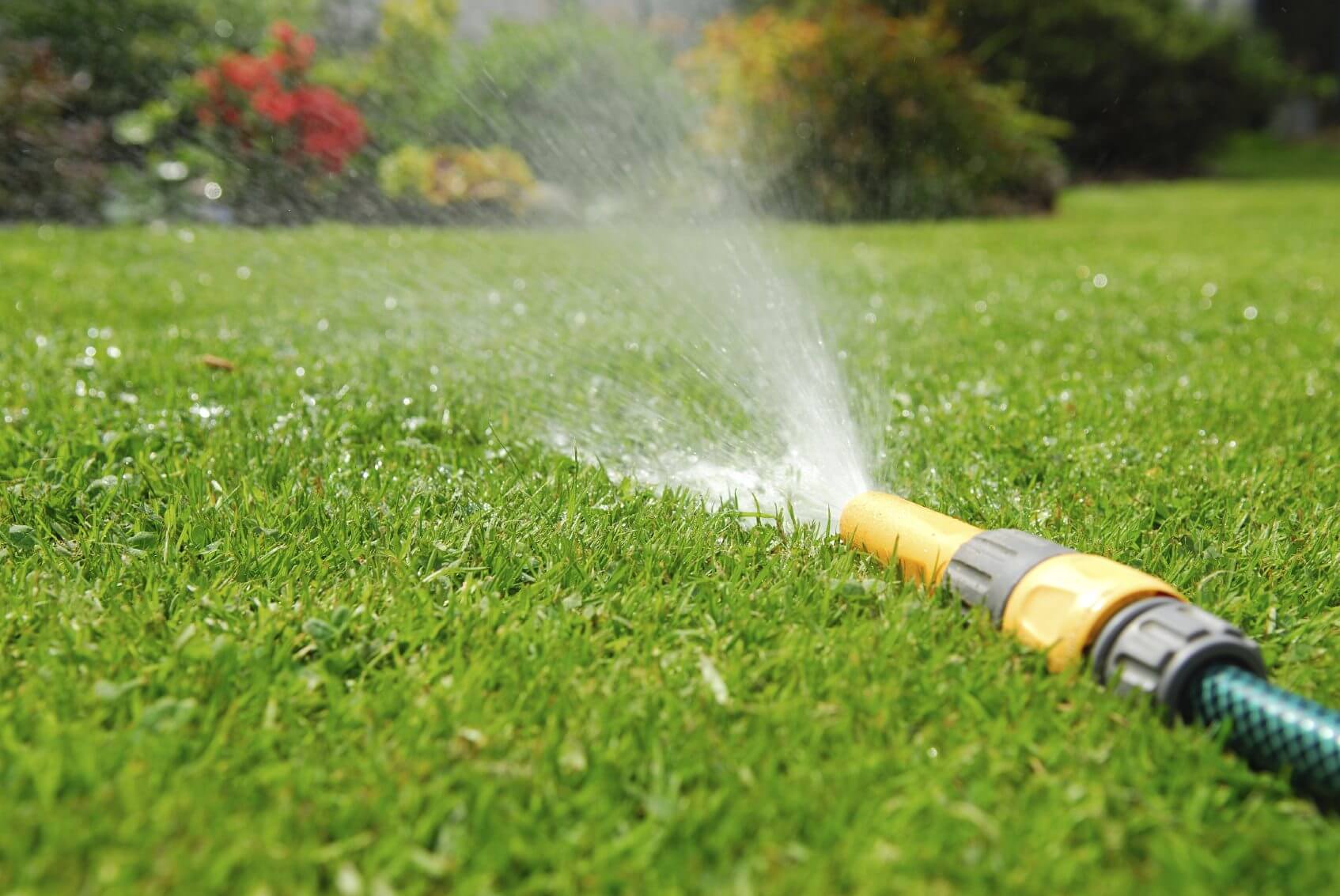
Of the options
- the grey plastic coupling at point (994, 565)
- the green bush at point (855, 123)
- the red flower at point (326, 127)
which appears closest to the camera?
the grey plastic coupling at point (994, 565)

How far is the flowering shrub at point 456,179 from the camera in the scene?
27.7 feet

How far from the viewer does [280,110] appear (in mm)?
7906

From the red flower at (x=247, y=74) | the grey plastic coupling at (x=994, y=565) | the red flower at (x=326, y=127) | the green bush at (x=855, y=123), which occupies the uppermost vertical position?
the grey plastic coupling at (x=994, y=565)

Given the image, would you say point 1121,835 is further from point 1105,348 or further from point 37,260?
point 37,260

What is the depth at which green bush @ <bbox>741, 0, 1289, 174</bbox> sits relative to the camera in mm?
13938

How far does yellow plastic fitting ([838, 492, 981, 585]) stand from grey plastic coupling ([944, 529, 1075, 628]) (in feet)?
0.14

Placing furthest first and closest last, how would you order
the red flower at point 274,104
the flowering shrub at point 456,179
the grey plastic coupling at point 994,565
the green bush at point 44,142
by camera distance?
the flowering shrub at point 456,179, the red flower at point 274,104, the green bush at point 44,142, the grey plastic coupling at point 994,565

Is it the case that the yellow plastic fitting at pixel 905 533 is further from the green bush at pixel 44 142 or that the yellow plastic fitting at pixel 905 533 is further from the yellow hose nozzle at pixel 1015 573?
the green bush at pixel 44 142

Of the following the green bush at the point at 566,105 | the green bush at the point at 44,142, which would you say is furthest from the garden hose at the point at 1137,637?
the green bush at the point at 566,105

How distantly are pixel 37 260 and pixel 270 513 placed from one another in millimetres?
3845

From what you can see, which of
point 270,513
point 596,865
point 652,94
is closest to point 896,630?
point 596,865

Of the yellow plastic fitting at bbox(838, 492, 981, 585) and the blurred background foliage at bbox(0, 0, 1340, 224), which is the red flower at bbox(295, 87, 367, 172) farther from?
the yellow plastic fitting at bbox(838, 492, 981, 585)

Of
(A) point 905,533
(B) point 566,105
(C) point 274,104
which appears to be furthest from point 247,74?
(A) point 905,533

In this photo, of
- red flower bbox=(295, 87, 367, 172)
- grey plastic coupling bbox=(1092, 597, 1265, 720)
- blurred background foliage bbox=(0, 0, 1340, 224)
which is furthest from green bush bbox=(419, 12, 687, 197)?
grey plastic coupling bbox=(1092, 597, 1265, 720)
